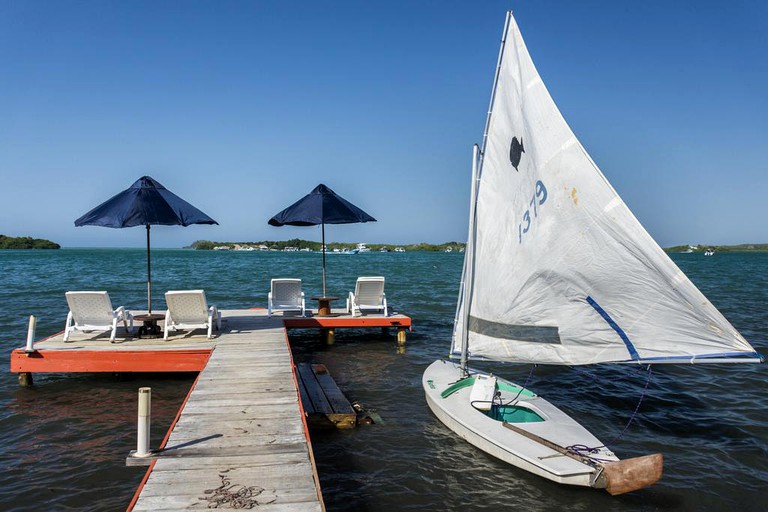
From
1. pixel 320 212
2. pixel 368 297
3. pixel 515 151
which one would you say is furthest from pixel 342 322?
pixel 515 151

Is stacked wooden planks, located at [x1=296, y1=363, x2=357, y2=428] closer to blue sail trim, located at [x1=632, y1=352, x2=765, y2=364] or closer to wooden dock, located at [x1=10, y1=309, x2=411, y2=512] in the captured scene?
wooden dock, located at [x1=10, y1=309, x2=411, y2=512]

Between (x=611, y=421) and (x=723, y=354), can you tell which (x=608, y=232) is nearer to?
(x=723, y=354)

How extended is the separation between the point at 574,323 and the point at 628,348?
686 millimetres

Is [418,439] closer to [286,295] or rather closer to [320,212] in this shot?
[320,212]

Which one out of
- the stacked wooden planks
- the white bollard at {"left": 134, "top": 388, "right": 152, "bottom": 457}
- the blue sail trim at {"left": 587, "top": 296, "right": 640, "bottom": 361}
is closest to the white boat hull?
the blue sail trim at {"left": 587, "top": 296, "right": 640, "bottom": 361}

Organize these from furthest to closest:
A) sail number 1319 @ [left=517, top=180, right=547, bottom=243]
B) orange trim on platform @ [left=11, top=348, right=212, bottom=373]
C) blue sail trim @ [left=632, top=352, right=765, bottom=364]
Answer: orange trim on platform @ [left=11, top=348, right=212, bottom=373], sail number 1319 @ [left=517, top=180, right=547, bottom=243], blue sail trim @ [left=632, top=352, right=765, bottom=364]

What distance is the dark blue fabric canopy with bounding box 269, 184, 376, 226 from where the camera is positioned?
46.5 feet

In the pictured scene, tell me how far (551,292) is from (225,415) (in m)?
4.52

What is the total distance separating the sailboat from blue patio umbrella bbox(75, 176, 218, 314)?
649 cm

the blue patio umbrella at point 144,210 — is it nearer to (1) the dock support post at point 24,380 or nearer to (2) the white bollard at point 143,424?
(1) the dock support post at point 24,380

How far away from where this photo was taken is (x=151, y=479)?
4.97 meters

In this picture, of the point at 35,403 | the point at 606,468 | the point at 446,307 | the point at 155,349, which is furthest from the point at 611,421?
the point at 446,307

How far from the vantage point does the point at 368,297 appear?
50.3 ft

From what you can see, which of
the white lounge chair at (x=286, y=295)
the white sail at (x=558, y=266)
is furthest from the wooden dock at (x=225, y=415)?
the white sail at (x=558, y=266)
